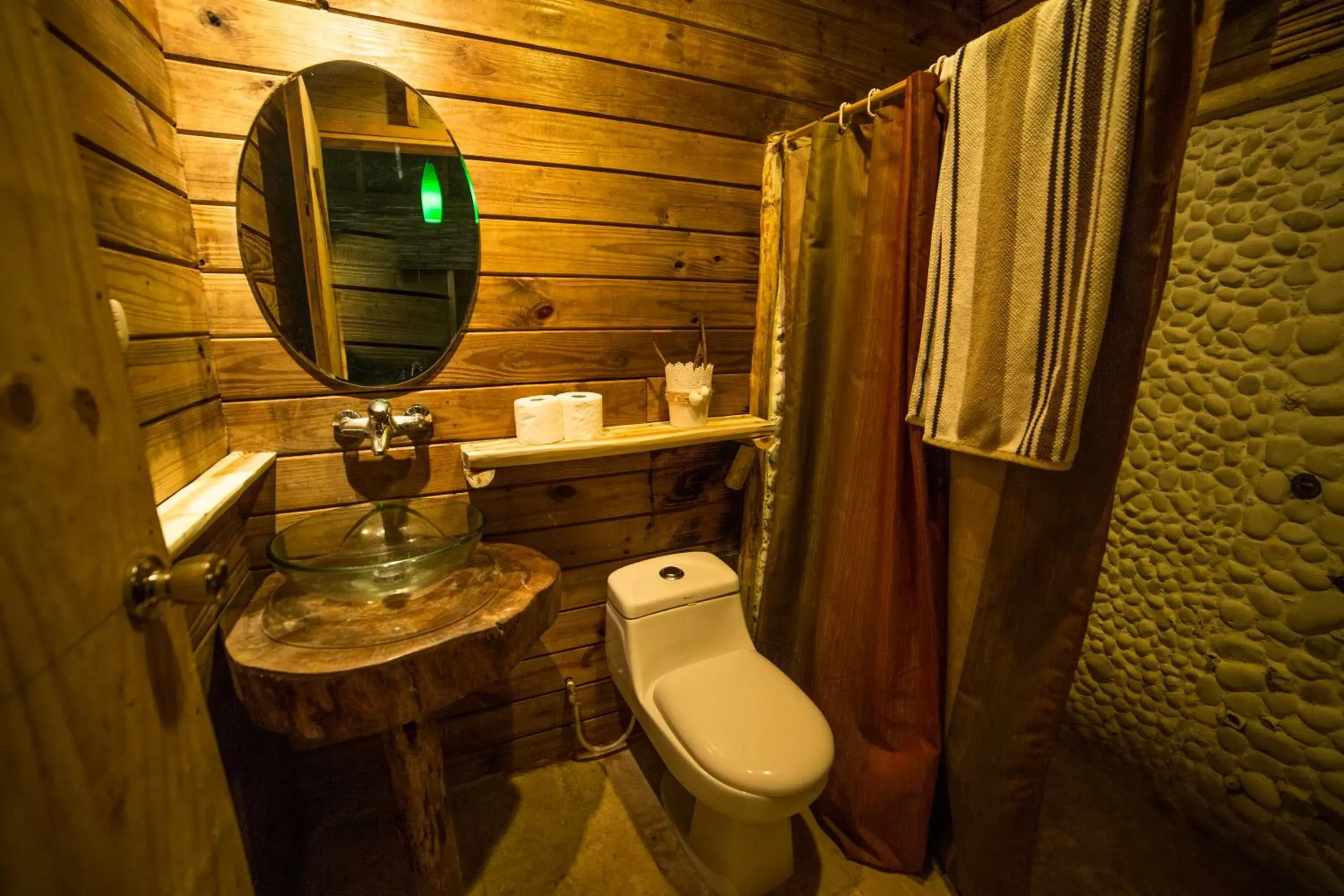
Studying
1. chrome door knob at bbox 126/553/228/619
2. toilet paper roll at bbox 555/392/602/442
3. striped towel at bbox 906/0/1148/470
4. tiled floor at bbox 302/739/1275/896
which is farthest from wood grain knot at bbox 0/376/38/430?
tiled floor at bbox 302/739/1275/896

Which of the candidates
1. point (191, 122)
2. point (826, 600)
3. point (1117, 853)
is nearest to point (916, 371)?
point (826, 600)

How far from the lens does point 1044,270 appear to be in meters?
0.94

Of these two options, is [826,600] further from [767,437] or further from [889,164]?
[889,164]

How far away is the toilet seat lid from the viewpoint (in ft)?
3.59

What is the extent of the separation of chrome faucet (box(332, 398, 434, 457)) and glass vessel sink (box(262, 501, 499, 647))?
151mm

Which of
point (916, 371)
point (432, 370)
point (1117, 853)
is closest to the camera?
point (916, 371)

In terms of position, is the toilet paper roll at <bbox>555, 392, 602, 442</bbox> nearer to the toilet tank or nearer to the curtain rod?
the toilet tank

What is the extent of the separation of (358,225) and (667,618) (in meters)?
1.20

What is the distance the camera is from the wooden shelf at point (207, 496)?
29.0 inches

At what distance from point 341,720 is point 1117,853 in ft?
6.20

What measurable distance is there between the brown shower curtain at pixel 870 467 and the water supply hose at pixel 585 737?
620 millimetres

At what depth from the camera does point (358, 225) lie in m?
1.20

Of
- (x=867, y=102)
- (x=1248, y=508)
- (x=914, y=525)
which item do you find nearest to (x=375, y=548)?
(x=914, y=525)

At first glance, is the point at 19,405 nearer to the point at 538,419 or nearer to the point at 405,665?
the point at 405,665
